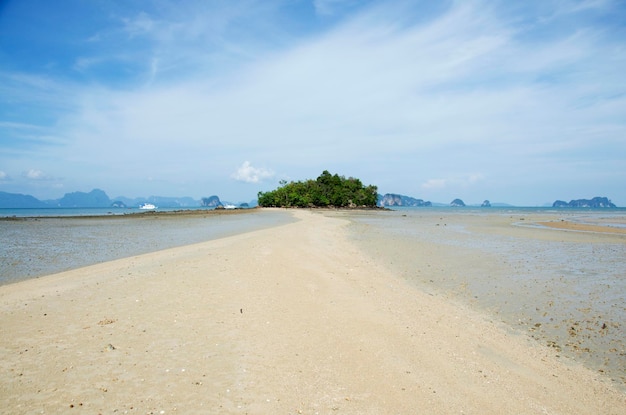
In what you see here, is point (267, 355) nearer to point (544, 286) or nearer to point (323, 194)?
point (544, 286)

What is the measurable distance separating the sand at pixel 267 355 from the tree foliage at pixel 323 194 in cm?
12666

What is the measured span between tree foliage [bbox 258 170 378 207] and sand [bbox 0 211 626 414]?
4987 inches

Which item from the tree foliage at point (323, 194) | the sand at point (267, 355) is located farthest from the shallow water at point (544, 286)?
the tree foliage at point (323, 194)

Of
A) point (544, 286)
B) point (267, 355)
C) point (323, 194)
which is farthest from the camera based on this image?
point (323, 194)

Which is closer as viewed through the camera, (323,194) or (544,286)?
(544,286)

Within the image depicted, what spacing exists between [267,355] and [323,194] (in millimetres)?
136165

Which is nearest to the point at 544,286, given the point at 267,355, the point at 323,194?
the point at 267,355

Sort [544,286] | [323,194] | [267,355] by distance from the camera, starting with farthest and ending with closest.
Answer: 1. [323,194]
2. [544,286]
3. [267,355]

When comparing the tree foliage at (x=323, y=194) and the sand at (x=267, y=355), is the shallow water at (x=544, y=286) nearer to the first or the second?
the sand at (x=267, y=355)

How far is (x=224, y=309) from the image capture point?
880 cm

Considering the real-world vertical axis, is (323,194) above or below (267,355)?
above

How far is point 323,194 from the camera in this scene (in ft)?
467

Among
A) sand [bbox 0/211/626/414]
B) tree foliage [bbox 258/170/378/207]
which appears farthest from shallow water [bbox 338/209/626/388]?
tree foliage [bbox 258/170/378/207]

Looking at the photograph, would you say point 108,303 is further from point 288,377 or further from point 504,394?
point 504,394
